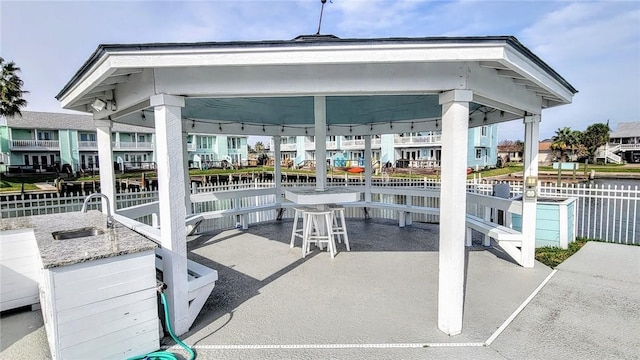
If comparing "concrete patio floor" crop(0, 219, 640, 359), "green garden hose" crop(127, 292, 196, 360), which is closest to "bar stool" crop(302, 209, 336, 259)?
"concrete patio floor" crop(0, 219, 640, 359)

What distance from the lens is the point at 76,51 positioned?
35.6 feet

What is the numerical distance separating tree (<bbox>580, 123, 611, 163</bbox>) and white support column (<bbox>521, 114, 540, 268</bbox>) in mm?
47759

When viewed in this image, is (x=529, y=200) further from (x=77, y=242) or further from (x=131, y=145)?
(x=131, y=145)

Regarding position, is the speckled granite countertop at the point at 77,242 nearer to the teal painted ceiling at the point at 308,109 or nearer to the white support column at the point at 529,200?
the teal painted ceiling at the point at 308,109

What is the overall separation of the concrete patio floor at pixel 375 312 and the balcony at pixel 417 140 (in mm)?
26943

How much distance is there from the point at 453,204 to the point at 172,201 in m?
2.74

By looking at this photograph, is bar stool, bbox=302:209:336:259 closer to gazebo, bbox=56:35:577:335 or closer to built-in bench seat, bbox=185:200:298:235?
built-in bench seat, bbox=185:200:298:235

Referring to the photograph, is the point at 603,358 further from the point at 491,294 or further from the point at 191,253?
the point at 191,253

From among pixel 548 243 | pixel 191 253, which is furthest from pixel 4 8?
pixel 548 243

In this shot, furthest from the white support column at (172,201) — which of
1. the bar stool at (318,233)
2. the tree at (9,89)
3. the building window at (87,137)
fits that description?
the building window at (87,137)

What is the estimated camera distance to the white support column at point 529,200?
4965 mm

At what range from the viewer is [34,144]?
3012 centimetres

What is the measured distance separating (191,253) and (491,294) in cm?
502

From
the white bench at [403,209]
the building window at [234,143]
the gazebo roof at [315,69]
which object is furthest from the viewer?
the building window at [234,143]
